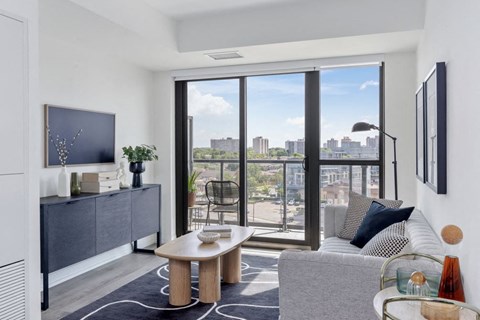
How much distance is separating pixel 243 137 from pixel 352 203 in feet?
6.19

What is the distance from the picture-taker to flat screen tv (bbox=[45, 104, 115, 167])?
3547 mm

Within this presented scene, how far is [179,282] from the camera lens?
118 inches

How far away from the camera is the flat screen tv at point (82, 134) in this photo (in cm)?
355

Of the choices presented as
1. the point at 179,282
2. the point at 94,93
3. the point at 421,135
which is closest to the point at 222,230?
the point at 179,282

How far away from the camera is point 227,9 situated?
12.6 feet

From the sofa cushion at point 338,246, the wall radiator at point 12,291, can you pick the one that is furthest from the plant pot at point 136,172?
the sofa cushion at point 338,246

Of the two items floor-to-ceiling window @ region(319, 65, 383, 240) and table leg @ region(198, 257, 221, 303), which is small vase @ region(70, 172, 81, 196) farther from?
floor-to-ceiling window @ region(319, 65, 383, 240)

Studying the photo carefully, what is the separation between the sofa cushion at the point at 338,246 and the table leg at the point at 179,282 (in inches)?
42.9

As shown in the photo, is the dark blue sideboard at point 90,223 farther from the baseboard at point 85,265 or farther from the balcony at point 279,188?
the balcony at point 279,188

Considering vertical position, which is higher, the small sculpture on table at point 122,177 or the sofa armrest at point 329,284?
the small sculpture on table at point 122,177

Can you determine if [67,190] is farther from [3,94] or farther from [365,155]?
[365,155]

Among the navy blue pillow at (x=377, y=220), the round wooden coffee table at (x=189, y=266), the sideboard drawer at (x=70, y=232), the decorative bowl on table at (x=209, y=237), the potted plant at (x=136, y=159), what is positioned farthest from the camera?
the potted plant at (x=136, y=159)

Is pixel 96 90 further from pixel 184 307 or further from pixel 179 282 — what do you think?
pixel 184 307

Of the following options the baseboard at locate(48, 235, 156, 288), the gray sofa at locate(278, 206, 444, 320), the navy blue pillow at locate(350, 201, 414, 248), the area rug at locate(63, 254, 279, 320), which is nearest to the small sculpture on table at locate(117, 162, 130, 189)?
the baseboard at locate(48, 235, 156, 288)
